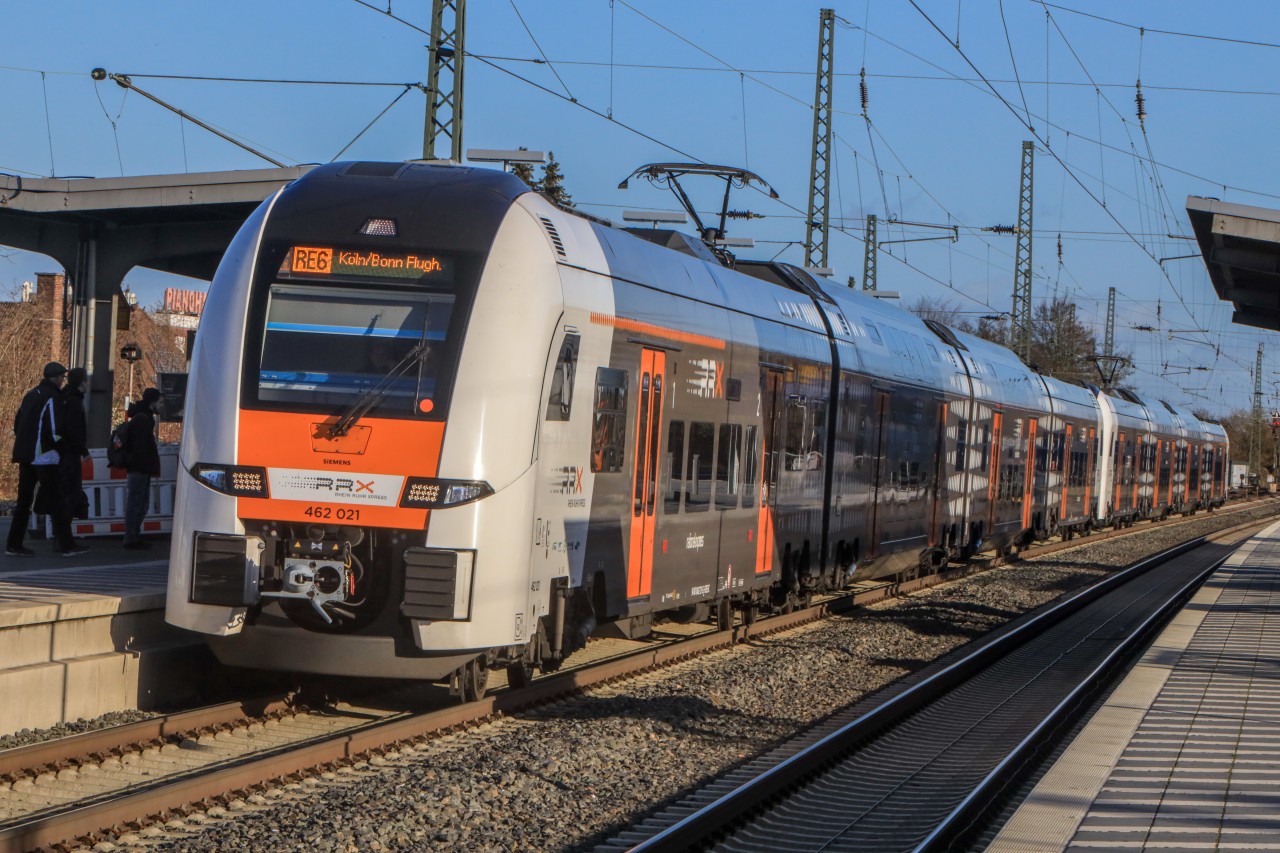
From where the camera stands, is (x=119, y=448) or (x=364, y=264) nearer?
(x=364, y=264)

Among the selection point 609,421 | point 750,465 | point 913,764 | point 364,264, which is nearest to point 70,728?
point 364,264

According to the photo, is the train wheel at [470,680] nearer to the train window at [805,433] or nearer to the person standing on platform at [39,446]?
the person standing on platform at [39,446]

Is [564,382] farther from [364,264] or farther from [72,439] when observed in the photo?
[72,439]

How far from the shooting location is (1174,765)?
866 centimetres

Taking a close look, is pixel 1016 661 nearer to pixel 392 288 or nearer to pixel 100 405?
pixel 392 288

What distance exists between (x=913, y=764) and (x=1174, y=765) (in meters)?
1.67

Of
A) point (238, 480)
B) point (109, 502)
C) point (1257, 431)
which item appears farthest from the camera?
point (1257, 431)

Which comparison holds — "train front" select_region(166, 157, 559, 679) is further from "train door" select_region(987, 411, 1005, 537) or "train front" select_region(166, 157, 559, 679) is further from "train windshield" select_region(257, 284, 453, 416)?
"train door" select_region(987, 411, 1005, 537)

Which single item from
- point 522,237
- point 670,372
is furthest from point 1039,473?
point 522,237

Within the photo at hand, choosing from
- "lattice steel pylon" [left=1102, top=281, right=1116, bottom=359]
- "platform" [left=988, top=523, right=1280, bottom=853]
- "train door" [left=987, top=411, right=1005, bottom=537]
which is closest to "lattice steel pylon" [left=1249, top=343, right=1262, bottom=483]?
"lattice steel pylon" [left=1102, top=281, right=1116, bottom=359]

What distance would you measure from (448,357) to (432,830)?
3.07 m

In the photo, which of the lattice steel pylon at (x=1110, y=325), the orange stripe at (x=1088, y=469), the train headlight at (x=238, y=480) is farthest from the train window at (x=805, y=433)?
the lattice steel pylon at (x=1110, y=325)

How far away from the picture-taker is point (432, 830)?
7.07 meters

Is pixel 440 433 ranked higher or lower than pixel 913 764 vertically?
higher
